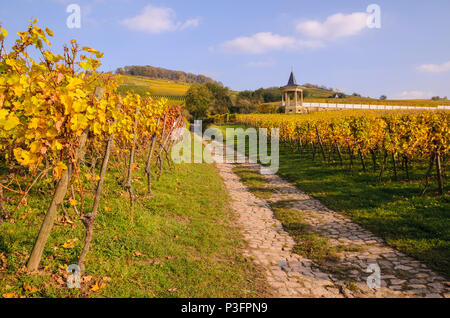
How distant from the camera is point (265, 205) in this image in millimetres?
7797

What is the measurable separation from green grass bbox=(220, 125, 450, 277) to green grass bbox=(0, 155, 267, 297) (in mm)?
2889

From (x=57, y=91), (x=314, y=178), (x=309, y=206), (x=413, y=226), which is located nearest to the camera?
(x=57, y=91)

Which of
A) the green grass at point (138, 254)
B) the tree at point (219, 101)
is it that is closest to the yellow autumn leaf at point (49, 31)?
the green grass at point (138, 254)

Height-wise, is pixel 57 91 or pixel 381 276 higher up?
pixel 57 91

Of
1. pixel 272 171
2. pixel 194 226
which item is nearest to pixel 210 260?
pixel 194 226

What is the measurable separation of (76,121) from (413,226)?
20.8 feet

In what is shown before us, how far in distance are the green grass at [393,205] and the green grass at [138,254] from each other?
2.89m

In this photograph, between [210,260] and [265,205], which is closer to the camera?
[210,260]

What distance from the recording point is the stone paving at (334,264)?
3633 mm

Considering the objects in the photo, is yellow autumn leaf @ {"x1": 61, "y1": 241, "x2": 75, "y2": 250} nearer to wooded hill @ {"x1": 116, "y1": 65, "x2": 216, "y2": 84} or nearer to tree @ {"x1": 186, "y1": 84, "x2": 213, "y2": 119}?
tree @ {"x1": 186, "y1": 84, "x2": 213, "y2": 119}

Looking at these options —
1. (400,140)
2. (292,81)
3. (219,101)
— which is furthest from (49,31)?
(219,101)

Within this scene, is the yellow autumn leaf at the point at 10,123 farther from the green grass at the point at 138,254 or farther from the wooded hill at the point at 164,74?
the wooded hill at the point at 164,74

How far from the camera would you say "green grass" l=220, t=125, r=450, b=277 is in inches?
189

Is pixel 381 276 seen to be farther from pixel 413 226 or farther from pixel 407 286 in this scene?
pixel 413 226
